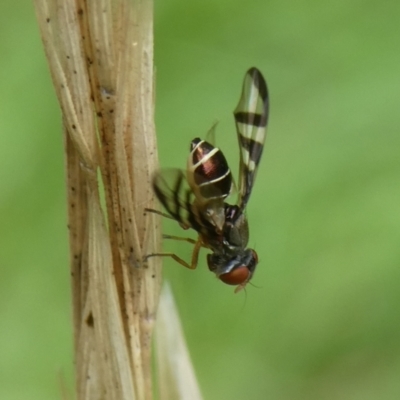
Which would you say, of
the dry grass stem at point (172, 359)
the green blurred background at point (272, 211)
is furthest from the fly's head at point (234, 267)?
the dry grass stem at point (172, 359)

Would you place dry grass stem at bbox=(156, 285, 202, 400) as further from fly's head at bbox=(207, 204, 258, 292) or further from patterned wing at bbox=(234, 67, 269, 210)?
patterned wing at bbox=(234, 67, 269, 210)

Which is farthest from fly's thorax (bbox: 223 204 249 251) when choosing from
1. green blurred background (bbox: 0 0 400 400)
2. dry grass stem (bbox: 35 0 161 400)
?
dry grass stem (bbox: 35 0 161 400)

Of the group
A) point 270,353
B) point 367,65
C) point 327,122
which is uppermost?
point 367,65

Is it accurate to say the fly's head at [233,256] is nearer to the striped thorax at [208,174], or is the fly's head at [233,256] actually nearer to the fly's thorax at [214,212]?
the fly's thorax at [214,212]

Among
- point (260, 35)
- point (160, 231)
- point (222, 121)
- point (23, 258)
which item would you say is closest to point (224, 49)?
point (260, 35)

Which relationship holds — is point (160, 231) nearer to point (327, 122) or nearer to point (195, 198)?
point (195, 198)
